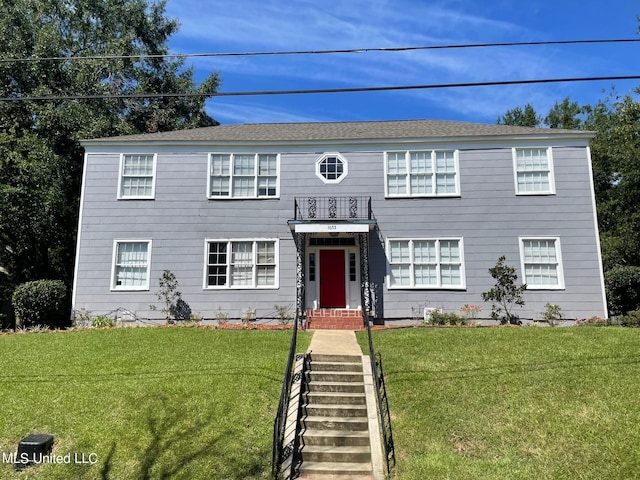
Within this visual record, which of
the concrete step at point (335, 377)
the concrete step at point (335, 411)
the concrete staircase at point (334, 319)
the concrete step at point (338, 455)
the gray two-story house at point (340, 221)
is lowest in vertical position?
the concrete step at point (338, 455)

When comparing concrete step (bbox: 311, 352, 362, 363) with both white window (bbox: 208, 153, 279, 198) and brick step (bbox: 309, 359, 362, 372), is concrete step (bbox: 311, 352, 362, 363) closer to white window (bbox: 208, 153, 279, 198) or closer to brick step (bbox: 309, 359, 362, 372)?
brick step (bbox: 309, 359, 362, 372)

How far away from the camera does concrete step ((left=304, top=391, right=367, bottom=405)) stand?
294 inches

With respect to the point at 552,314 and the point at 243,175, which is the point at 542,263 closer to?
the point at 552,314

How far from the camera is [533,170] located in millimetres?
A: 14227

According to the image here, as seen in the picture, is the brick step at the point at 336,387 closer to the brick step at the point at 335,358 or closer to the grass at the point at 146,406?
the grass at the point at 146,406

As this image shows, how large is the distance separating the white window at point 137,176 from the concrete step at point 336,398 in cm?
1022

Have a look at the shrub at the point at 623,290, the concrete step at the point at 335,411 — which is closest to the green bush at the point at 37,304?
the concrete step at the point at 335,411

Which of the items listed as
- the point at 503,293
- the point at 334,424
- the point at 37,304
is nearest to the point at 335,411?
the point at 334,424

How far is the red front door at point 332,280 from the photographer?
47.1 ft

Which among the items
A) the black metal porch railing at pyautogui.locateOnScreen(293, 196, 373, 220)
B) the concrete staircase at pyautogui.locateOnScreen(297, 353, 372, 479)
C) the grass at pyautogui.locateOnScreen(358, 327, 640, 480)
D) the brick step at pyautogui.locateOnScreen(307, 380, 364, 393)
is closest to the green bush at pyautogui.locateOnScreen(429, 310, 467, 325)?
the grass at pyautogui.locateOnScreen(358, 327, 640, 480)

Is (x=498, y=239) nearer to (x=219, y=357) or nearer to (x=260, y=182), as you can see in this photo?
(x=260, y=182)

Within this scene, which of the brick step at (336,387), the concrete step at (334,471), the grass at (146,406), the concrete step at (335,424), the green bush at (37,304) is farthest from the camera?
the green bush at (37,304)

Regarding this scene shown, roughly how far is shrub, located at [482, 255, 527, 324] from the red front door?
4.65 m

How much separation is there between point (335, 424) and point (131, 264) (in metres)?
10.3
